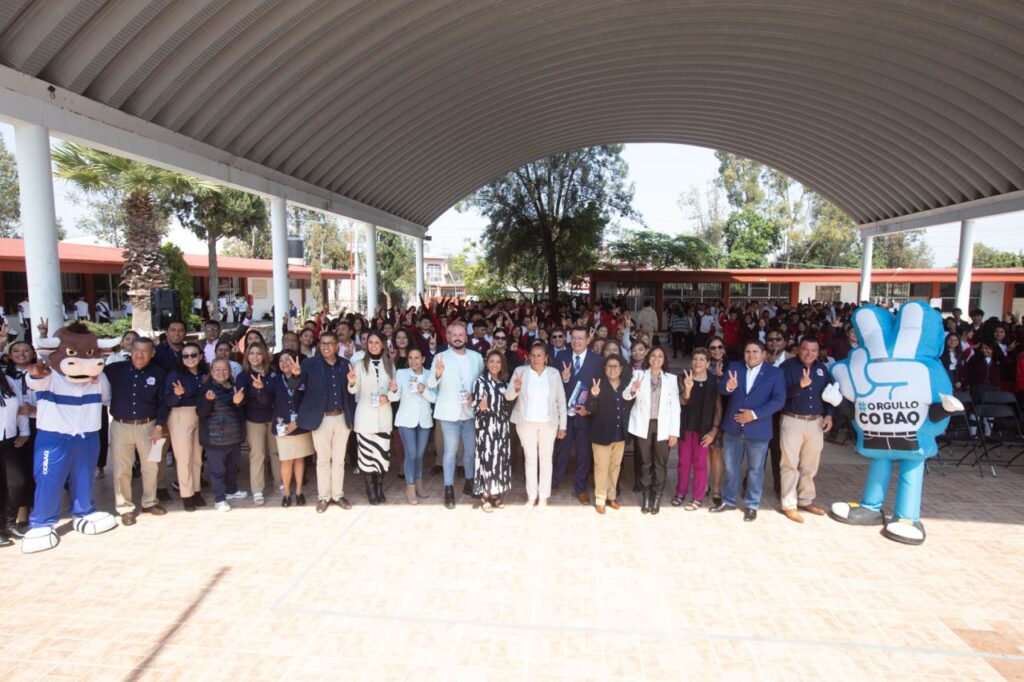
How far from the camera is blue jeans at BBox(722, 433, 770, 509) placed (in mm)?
5363

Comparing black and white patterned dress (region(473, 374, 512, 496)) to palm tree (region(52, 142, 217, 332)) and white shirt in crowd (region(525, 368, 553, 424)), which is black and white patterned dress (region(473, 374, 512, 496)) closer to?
white shirt in crowd (region(525, 368, 553, 424))

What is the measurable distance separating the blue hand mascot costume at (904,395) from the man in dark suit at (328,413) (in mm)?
4601

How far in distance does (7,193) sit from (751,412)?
44132 mm

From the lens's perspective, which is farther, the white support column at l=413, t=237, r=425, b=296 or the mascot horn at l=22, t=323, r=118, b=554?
the white support column at l=413, t=237, r=425, b=296

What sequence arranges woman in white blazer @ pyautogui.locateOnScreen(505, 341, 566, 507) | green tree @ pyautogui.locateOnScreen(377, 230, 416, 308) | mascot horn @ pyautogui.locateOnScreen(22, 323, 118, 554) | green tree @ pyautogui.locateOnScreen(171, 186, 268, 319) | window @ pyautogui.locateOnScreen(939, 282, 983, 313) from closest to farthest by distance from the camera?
mascot horn @ pyautogui.locateOnScreen(22, 323, 118, 554) → woman in white blazer @ pyautogui.locateOnScreen(505, 341, 566, 507) → green tree @ pyautogui.locateOnScreen(171, 186, 268, 319) → window @ pyautogui.locateOnScreen(939, 282, 983, 313) → green tree @ pyautogui.locateOnScreen(377, 230, 416, 308)

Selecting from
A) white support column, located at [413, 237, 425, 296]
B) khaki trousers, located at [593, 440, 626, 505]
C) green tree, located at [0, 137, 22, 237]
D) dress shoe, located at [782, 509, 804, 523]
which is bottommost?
dress shoe, located at [782, 509, 804, 523]

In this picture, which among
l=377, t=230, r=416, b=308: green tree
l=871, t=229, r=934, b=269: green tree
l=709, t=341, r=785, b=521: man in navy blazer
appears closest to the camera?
l=709, t=341, r=785, b=521: man in navy blazer

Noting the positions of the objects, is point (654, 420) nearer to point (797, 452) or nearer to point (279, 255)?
point (797, 452)

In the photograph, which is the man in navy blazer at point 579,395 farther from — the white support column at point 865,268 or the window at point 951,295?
the window at point 951,295

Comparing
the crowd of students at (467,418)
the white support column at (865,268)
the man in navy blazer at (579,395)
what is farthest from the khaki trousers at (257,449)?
the white support column at (865,268)

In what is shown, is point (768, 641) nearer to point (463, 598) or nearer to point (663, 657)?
point (663, 657)

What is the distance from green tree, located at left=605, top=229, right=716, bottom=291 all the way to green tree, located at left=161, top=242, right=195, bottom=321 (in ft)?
52.3

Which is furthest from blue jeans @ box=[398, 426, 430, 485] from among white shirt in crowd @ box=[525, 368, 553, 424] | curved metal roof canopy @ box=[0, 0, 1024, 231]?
curved metal roof canopy @ box=[0, 0, 1024, 231]

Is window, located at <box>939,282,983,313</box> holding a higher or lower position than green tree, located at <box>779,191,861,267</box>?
lower
